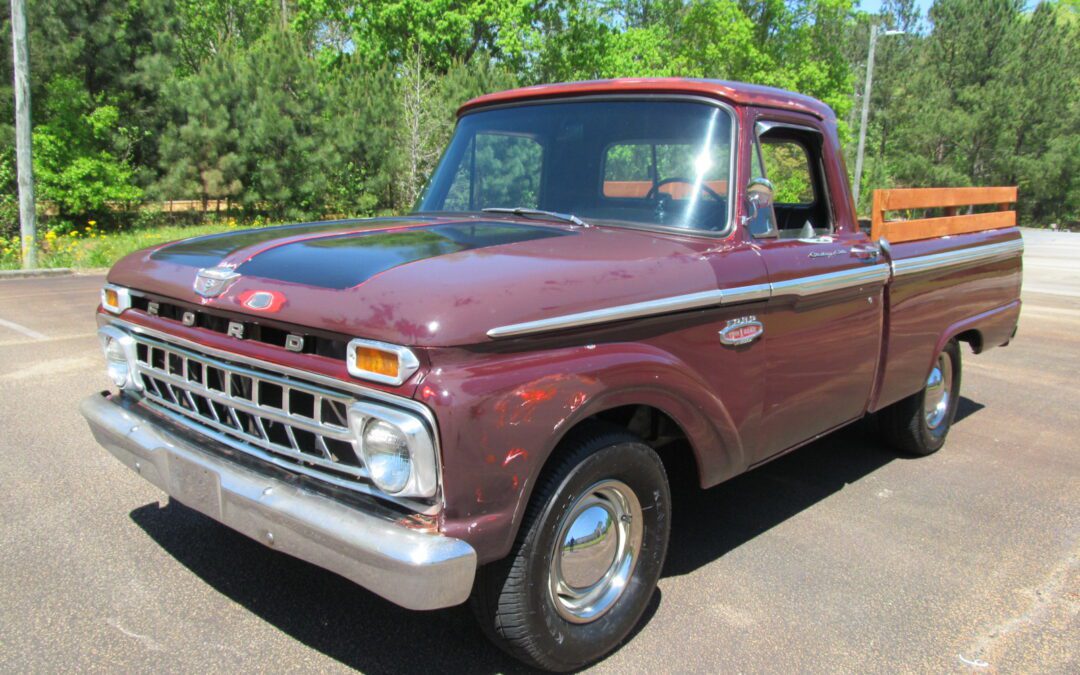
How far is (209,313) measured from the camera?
2738 mm

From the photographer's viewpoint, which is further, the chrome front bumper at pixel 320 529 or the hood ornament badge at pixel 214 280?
the hood ornament badge at pixel 214 280

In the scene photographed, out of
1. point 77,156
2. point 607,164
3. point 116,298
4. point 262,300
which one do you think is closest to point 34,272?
point 77,156

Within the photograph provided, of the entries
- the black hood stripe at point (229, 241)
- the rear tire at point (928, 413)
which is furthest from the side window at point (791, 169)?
the black hood stripe at point (229, 241)

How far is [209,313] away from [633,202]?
5.72ft

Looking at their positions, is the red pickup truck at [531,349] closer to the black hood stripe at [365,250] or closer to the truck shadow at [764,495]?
the black hood stripe at [365,250]

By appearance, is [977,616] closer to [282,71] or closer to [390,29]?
[282,71]

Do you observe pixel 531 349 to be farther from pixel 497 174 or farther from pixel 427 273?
pixel 497 174

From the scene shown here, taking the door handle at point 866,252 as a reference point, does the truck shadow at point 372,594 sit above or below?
below

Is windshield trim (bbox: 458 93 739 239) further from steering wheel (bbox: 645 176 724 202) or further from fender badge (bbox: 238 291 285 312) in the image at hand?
fender badge (bbox: 238 291 285 312)

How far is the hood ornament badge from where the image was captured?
2.68 metres

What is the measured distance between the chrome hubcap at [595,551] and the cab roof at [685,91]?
1.69m

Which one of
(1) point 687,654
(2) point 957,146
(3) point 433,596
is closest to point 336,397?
(3) point 433,596

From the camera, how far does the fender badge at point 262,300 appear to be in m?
2.48

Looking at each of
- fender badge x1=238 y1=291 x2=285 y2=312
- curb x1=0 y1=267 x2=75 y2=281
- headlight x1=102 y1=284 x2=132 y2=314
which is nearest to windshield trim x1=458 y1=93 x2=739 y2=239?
fender badge x1=238 y1=291 x2=285 y2=312
